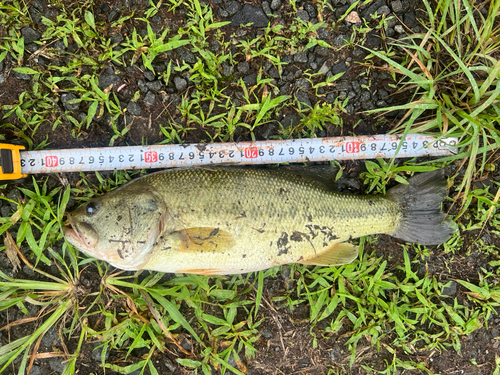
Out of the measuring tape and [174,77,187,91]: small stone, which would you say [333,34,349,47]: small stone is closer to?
the measuring tape

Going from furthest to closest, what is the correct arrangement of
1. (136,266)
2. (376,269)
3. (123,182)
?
(376,269)
(123,182)
(136,266)

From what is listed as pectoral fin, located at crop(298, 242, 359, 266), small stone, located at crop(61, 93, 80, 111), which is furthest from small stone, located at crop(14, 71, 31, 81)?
pectoral fin, located at crop(298, 242, 359, 266)

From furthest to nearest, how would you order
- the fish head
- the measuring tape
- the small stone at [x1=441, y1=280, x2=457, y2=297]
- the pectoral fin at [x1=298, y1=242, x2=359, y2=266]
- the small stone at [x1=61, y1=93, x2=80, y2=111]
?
1. the small stone at [x1=441, y1=280, x2=457, y2=297]
2. the small stone at [x1=61, y1=93, x2=80, y2=111]
3. the measuring tape
4. the pectoral fin at [x1=298, y1=242, x2=359, y2=266]
5. the fish head

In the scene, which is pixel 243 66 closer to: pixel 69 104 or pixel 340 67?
pixel 340 67

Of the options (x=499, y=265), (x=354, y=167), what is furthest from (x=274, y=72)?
(x=499, y=265)

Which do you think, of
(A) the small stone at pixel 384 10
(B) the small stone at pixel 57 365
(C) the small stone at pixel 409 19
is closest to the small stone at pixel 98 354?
(B) the small stone at pixel 57 365

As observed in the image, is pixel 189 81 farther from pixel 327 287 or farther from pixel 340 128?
pixel 327 287

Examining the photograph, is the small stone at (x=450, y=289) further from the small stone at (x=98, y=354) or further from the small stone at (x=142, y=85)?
the small stone at (x=142, y=85)
